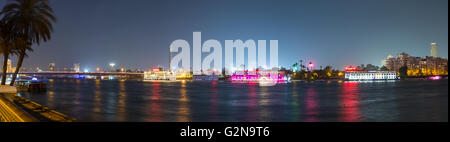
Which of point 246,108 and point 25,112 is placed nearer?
point 25,112

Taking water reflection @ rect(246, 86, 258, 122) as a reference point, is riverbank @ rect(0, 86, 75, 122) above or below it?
above

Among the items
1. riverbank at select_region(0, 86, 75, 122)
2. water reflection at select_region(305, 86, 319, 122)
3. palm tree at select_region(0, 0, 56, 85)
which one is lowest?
water reflection at select_region(305, 86, 319, 122)

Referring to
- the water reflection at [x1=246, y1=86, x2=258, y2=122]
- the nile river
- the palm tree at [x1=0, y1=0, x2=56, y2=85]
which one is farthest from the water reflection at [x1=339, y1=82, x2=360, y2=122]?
the palm tree at [x1=0, y1=0, x2=56, y2=85]

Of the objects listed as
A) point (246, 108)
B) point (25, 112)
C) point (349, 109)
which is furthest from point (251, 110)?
point (25, 112)

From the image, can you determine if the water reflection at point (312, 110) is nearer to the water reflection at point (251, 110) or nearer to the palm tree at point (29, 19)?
the water reflection at point (251, 110)

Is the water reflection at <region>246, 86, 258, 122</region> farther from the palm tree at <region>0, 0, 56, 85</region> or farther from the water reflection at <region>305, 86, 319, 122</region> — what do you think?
the palm tree at <region>0, 0, 56, 85</region>

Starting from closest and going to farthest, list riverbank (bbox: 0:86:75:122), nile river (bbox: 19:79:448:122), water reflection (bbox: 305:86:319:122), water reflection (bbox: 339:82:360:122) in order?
1. riverbank (bbox: 0:86:75:122)
2. water reflection (bbox: 305:86:319:122)
3. water reflection (bbox: 339:82:360:122)
4. nile river (bbox: 19:79:448:122)

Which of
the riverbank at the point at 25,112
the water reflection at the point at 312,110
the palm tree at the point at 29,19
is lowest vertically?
the water reflection at the point at 312,110

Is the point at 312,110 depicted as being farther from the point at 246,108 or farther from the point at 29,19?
the point at 29,19

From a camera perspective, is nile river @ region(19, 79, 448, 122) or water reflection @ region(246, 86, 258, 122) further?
nile river @ region(19, 79, 448, 122)

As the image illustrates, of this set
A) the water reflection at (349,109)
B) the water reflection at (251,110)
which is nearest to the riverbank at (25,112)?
the water reflection at (251,110)

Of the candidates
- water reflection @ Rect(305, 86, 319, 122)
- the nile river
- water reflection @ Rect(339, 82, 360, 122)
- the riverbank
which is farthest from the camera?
the nile river

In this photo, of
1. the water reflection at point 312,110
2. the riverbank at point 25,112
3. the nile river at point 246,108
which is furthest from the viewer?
the nile river at point 246,108
